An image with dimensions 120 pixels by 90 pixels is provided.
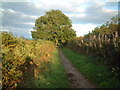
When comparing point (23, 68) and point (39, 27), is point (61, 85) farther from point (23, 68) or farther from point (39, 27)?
point (39, 27)

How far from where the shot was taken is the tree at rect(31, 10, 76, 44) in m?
33.2

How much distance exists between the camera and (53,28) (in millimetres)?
33188

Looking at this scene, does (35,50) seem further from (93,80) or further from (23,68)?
(93,80)

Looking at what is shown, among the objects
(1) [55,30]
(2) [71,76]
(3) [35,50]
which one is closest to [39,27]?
(1) [55,30]

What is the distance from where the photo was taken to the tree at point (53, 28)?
3325 centimetres

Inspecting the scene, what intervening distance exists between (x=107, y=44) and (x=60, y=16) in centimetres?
2835

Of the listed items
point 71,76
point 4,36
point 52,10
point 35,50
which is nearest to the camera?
point 4,36

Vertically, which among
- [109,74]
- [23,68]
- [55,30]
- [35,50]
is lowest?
[109,74]

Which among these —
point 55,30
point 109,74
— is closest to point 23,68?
point 109,74

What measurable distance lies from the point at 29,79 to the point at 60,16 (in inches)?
1268

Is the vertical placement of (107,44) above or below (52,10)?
below

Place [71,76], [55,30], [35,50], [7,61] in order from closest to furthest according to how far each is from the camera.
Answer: [7,61] < [71,76] < [35,50] < [55,30]

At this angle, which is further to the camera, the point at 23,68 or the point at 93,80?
the point at 93,80

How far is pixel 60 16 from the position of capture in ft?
116
